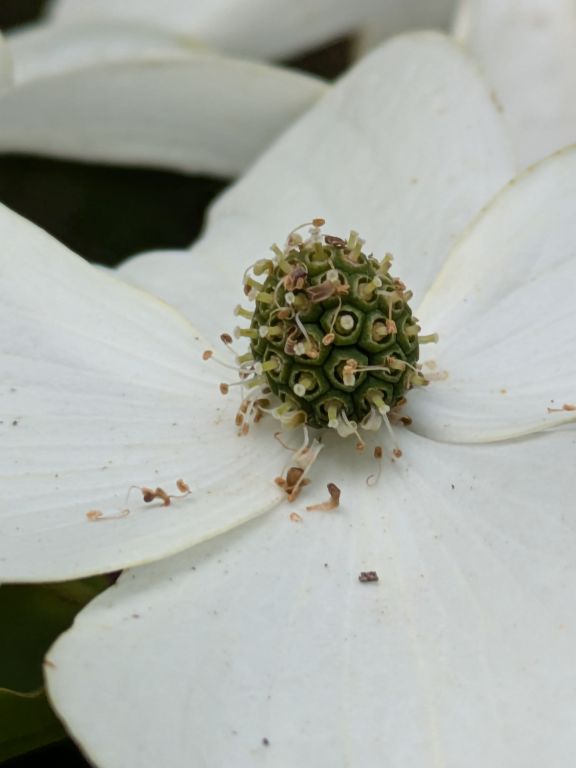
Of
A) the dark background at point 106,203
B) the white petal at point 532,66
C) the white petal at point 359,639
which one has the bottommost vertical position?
the white petal at point 359,639

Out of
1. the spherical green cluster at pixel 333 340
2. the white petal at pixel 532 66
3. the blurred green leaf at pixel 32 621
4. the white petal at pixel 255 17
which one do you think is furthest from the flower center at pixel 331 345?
the white petal at pixel 255 17

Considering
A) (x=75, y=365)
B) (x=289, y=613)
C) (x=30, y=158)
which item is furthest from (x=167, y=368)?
(x=30, y=158)

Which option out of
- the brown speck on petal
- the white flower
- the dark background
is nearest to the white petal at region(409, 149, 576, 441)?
the white flower

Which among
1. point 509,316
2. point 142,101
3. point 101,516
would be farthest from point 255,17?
point 101,516

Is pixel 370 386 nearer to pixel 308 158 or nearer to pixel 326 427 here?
pixel 326 427

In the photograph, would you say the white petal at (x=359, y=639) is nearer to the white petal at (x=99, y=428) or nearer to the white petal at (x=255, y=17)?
the white petal at (x=99, y=428)

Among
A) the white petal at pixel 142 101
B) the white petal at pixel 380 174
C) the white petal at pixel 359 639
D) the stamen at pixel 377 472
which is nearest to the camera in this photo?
the white petal at pixel 359 639

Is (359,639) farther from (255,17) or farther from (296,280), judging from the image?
(255,17)

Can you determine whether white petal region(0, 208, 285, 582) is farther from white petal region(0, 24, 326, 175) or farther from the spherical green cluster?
white petal region(0, 24, 326, 175)
